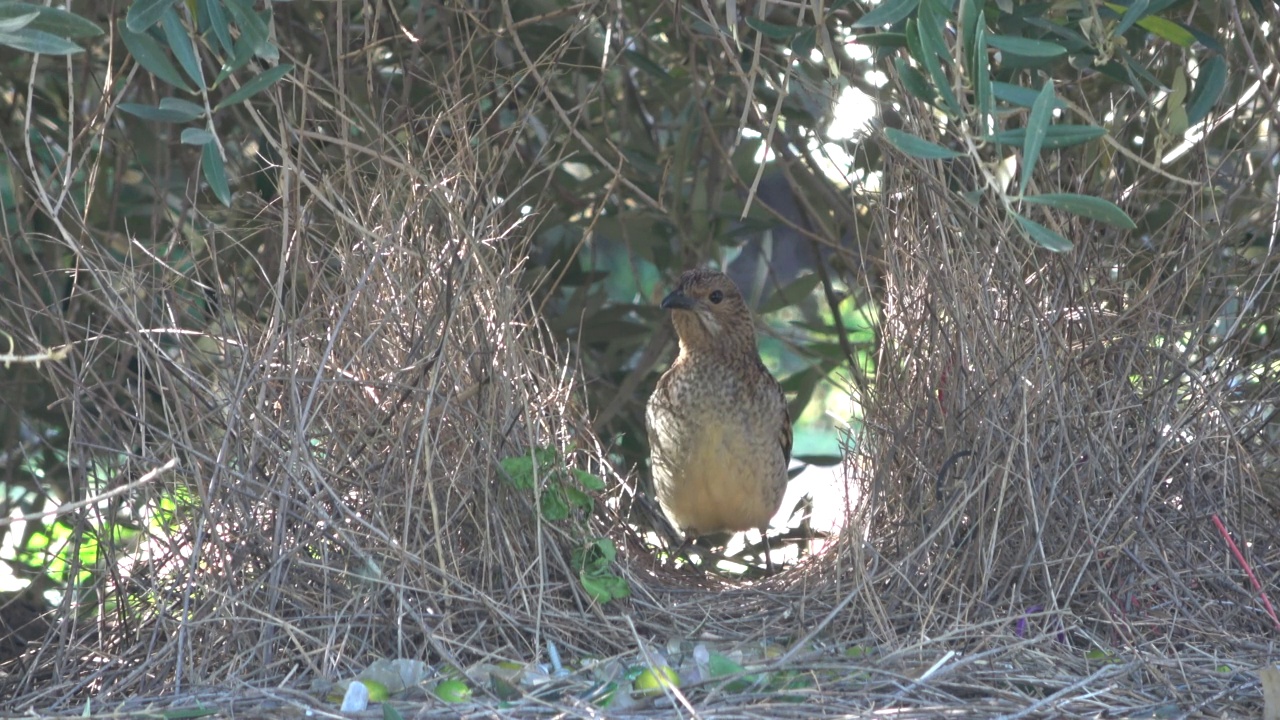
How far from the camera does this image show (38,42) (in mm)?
2498

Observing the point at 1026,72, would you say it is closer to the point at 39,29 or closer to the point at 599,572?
the point at 599,572

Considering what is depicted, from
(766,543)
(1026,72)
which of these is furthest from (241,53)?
(766,543)

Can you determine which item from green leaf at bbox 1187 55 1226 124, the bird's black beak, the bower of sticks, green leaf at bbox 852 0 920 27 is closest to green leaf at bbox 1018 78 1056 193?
green leaf at bbox 852 0 920 27

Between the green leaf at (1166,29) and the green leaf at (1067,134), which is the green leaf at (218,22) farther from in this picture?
the green leaf at (1166,29)

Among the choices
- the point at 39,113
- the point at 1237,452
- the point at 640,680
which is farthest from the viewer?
the point at 39,113

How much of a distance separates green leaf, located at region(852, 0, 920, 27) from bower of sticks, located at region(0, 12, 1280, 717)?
694mm

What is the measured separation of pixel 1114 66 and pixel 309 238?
1927mm

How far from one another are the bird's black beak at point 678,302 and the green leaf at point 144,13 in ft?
6.87

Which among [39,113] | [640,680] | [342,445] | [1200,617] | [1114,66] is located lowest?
[640,680]

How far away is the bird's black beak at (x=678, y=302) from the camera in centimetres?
451

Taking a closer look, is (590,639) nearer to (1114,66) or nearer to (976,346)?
(976,346)

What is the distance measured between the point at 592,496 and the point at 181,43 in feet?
4.92

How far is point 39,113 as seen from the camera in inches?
183

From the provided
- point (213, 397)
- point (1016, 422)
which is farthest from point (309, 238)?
point (1016, 422)
